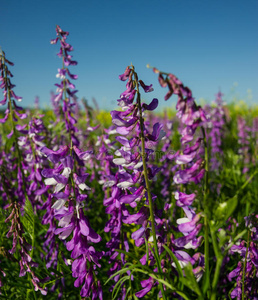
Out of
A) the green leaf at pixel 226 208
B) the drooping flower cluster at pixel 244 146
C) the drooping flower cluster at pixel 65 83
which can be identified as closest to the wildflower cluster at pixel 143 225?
the green leaf at pixel 226 208

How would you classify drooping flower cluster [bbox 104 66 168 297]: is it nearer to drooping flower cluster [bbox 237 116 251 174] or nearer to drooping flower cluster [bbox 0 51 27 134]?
drooping flower cluster [bbox 0 51 27 134]

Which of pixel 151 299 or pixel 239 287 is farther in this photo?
pixel 151 299

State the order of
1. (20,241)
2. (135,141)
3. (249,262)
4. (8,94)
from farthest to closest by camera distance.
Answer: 1. (8,94)
2. (20,241)
3. (249,262)
4. (135,141)

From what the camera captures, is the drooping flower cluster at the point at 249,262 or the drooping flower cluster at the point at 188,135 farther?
the drooping flower cluster at the point at 249,262

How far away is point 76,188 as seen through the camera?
1.72 m

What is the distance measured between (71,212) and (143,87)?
92cm

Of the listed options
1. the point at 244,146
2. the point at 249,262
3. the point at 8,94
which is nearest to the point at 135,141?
the point at 249,262

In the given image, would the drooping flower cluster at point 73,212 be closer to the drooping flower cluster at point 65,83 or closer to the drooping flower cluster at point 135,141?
the drooping flower cluster at point 135,141

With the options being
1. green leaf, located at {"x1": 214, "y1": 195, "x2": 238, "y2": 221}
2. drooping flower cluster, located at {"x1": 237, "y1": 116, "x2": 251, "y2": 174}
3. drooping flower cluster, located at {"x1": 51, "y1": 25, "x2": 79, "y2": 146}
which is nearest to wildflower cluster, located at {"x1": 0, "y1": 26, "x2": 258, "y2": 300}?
green leaf, located at {"x1": 214, "y1": 195, "x2": 238, "y2": 221}

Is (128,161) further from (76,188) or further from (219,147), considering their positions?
(219,147)

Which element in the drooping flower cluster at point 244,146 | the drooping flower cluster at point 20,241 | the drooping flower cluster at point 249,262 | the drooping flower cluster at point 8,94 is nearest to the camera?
the drooping flower cluster at point 249,262

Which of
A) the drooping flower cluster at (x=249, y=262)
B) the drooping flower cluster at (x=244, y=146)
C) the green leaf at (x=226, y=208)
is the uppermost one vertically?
the drooping flower cluster at (x=244, y=146)

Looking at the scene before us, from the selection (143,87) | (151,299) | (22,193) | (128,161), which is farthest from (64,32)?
(151,299)

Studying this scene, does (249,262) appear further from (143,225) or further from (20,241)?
(20,241)
